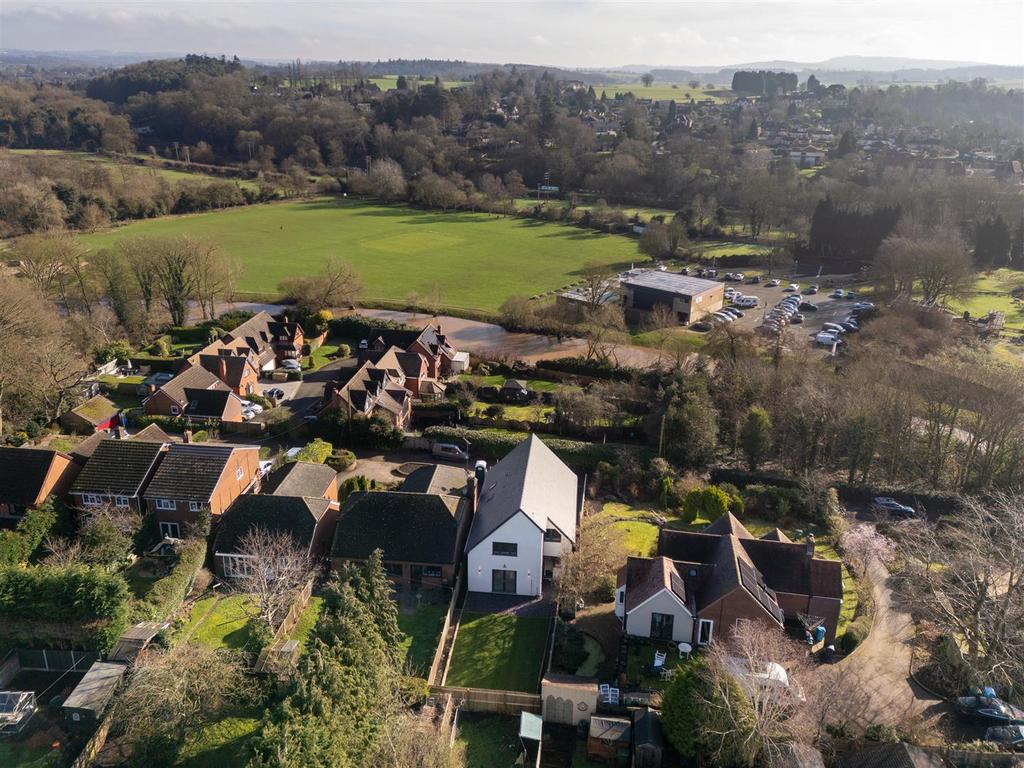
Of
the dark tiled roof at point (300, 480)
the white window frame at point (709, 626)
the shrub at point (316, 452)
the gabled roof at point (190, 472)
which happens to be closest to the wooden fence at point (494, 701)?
the white window frame at point (709, 626)

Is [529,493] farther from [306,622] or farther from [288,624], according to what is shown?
[288,624]

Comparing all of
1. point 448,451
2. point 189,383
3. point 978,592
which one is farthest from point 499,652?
point 189,383

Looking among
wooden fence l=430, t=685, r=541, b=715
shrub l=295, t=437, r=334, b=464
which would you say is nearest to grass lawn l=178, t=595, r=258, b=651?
wooden fence l=430, t=685, r=541, b=715

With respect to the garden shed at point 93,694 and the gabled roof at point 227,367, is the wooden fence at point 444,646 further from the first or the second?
the gabled roof at point 227,367

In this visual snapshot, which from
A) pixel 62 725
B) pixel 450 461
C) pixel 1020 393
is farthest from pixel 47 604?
pixel 1020 393

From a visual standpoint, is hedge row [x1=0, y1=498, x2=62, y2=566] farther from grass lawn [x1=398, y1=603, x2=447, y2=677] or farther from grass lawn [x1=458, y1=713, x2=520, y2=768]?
grass lawn [x1=458, y1=713, x2=520, y2=768]
